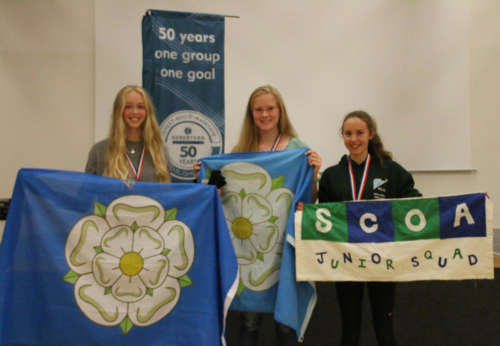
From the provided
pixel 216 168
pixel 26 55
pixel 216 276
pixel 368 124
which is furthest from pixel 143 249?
pixel 26 55

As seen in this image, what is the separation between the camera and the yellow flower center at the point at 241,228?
2238mm

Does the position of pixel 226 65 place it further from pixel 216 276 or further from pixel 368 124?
pixel 216 276

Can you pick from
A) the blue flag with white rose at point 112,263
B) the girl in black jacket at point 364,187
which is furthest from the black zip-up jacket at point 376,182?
the blue flag with white rose at point 112,263

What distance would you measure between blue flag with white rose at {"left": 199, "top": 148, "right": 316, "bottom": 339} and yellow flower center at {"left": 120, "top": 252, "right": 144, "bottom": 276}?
1.76 feet

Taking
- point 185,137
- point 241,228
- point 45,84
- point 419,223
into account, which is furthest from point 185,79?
point 419,223

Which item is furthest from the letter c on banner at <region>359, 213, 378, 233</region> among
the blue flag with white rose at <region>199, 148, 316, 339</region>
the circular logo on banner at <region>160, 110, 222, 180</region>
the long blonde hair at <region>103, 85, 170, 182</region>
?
the circular logo on banner at <region>160, 110, 222, 180</region>

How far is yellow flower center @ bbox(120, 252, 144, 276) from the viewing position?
6.68ft

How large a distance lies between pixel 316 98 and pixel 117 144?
7.54 feet

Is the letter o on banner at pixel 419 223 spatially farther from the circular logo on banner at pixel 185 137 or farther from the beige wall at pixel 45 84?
the beige wall at pixel 45 84

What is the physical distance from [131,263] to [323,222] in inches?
42.0

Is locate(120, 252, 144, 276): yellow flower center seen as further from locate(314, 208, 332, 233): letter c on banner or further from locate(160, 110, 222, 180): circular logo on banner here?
locate(160, 110, 222, 180): circular logo on banner

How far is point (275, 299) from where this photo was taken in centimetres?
221

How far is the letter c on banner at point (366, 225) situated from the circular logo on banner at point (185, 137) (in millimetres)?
1623

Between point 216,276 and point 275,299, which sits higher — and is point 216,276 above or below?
above
